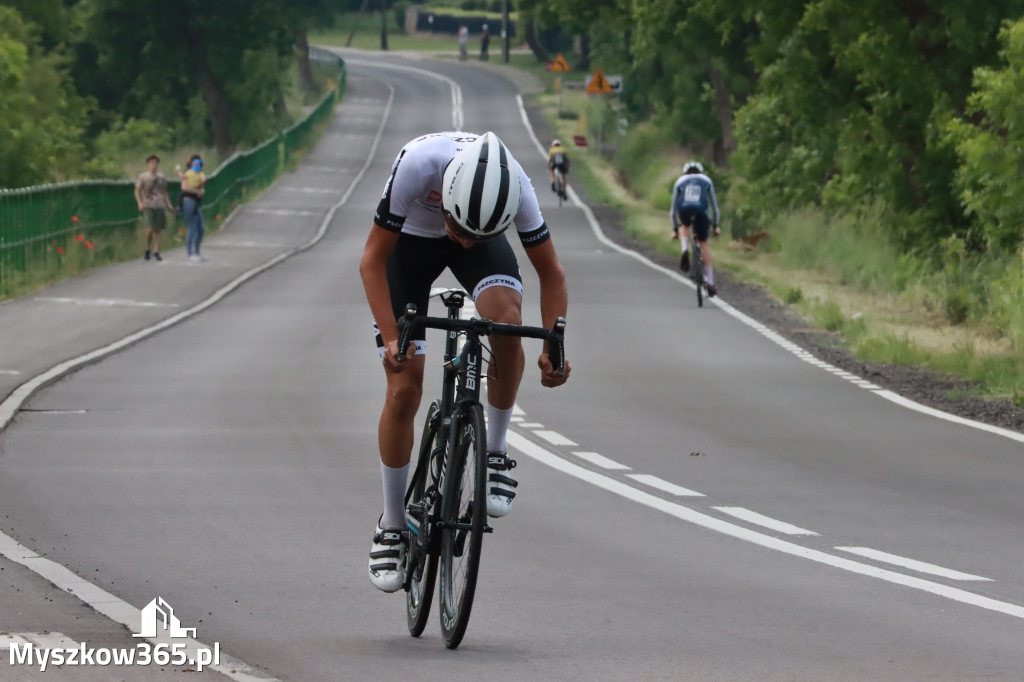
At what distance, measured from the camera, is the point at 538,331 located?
6539 mm

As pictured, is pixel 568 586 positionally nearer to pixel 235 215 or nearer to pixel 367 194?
pixel 235 215

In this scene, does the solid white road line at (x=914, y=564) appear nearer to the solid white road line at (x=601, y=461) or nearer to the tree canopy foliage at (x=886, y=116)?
the solid white road line at (x=601, y=461)

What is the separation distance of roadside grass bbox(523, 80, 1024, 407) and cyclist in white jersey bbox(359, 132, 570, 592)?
9366mm

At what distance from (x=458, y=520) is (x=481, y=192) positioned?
1.16 meters

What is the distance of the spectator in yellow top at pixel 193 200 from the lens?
114 feet

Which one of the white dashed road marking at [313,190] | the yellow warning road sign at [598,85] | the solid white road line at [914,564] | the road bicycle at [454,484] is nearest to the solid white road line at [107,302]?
the solid white road line at [914,564]

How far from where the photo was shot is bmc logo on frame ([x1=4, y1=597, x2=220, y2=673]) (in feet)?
21.1

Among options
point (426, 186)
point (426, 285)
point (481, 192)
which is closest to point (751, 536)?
point (426, 285)

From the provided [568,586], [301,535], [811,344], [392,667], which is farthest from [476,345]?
[811,344]

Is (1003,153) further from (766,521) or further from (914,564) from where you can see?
(914,564)

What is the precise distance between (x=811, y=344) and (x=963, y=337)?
1637mm

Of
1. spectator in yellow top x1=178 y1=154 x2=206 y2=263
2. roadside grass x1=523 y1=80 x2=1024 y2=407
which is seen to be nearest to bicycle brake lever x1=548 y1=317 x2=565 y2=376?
roadside grass x1=523 y1=80 x2=1024 y2=407

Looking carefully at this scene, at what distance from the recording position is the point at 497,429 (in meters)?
7.38

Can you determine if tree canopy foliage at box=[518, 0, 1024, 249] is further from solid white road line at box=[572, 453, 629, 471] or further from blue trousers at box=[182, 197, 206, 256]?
blue trousers at box=[182, 197, 206, 256]
